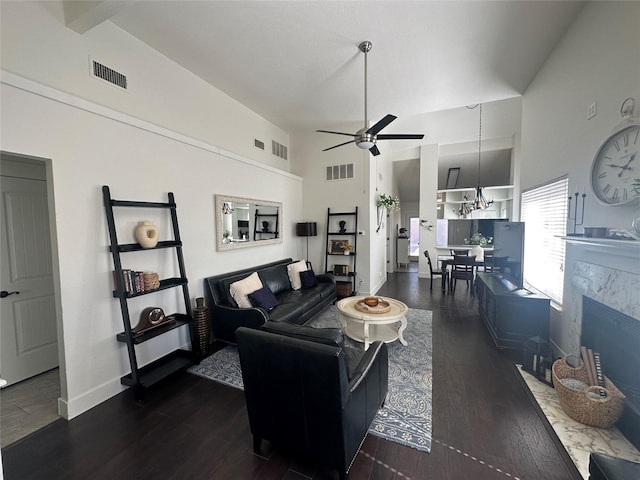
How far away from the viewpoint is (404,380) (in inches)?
109

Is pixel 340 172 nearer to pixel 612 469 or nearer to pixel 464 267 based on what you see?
pixel 464 267

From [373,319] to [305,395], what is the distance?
5.48 feet

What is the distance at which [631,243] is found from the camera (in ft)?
5.54

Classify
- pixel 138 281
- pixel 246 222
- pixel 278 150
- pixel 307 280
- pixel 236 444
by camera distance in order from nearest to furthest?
pixel 236 444 → pixel 138 281 → pixel 246 222 → pixel 307 280 → pixel 278 150

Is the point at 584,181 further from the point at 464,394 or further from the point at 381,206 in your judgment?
the point at 381,206

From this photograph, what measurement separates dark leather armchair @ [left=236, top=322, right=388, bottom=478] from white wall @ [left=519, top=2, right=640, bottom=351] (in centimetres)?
243

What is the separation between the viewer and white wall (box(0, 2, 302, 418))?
2.09 meters

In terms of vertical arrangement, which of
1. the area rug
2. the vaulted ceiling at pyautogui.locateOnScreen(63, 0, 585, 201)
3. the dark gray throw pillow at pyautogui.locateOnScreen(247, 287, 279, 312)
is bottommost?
the area rug

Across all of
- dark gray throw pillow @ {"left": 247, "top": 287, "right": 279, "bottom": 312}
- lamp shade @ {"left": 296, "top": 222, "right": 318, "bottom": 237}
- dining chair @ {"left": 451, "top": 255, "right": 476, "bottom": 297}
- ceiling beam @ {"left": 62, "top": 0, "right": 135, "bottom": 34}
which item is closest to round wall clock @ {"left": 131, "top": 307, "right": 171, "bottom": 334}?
dark gray throw pillow @ {"left": 247, "top": 287, "right": 279, "bottom": 312}

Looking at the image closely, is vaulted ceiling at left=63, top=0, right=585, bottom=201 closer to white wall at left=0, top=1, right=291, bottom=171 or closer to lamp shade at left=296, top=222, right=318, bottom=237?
white wall at left=0, top=1, right=291, bottom=171

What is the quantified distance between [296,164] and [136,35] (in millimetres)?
3610

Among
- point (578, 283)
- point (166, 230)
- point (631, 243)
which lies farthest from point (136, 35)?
point (578, 283)

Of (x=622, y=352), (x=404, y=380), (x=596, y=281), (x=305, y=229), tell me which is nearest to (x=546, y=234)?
(x=596, y=281)

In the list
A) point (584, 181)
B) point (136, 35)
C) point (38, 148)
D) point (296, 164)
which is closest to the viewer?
point (38, 148)
